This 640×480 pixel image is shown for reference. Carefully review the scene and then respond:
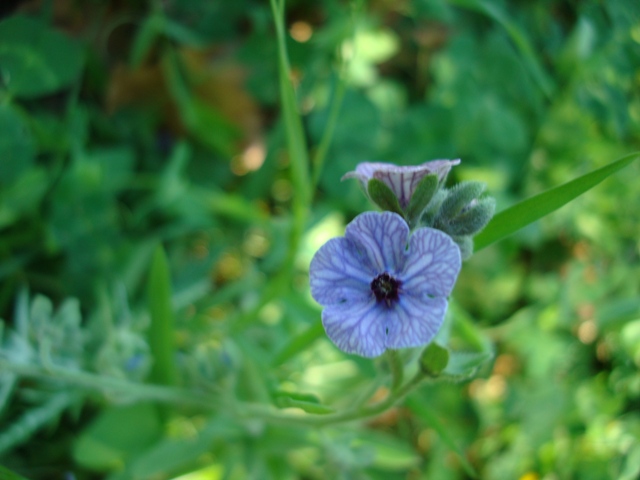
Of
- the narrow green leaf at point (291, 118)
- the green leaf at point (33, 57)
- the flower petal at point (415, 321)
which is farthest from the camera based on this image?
the green leaf at point (33, 57)

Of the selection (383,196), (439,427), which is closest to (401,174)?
(383,196)

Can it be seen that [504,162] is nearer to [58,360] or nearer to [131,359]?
[131,359]

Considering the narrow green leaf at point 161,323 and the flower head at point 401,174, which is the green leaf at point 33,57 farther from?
the flower head at point 401,174

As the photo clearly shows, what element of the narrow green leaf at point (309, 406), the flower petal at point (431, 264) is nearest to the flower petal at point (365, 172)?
the flower petal at point (431, 264)

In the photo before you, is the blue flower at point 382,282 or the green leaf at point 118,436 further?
the green leaf at point 118,436

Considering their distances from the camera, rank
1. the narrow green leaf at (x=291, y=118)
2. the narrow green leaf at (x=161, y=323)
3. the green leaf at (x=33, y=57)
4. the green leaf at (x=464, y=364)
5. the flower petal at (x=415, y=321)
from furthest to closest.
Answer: the green leaf at (x=33, y=57) < the narrow green leaf at (x=161, y=323) < the narrow green leaf at (x=291, y=118) < the green leaf at (x=464, y=364) < the flower petal at (x=415, y=321)

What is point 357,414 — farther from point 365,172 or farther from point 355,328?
point 365,172

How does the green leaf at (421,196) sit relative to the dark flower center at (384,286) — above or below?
above
